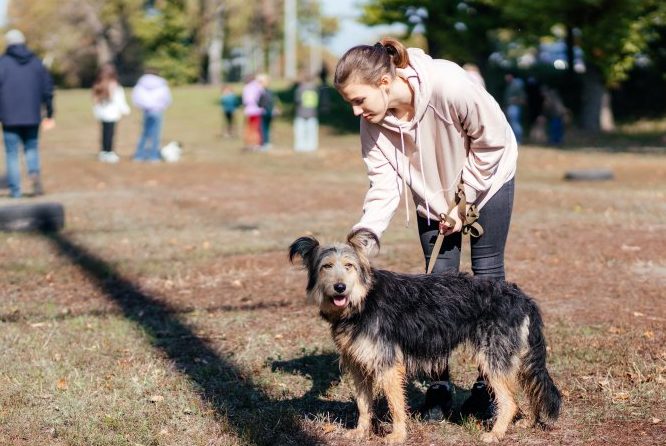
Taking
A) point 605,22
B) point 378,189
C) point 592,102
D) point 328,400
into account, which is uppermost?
point 605,22

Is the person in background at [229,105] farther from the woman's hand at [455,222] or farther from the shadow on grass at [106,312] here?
the woman's hand at [455,222]

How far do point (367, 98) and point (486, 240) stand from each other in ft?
3.38

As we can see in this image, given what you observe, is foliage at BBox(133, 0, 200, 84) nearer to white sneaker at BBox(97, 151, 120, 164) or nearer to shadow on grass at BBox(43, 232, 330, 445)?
white sneaker at BBox(97, 151, 120, 164)

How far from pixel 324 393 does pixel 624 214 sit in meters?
8.62

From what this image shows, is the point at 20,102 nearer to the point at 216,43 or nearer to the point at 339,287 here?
the point at 339,287

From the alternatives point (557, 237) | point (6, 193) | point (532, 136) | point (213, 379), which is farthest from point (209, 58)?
point (213, 379)

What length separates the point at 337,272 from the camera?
4.32 m

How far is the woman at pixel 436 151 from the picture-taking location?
452 cm

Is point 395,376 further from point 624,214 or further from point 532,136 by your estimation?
point 532,136

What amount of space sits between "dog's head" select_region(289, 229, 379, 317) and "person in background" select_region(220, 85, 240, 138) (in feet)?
87.6

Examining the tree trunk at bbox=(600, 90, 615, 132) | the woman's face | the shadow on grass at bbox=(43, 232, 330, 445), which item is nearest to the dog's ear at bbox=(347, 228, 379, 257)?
the woman's face

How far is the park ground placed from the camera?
5.06 metres

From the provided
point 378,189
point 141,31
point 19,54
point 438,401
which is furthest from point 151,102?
point 141,31

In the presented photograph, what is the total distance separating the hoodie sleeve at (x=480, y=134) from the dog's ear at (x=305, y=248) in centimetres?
87
